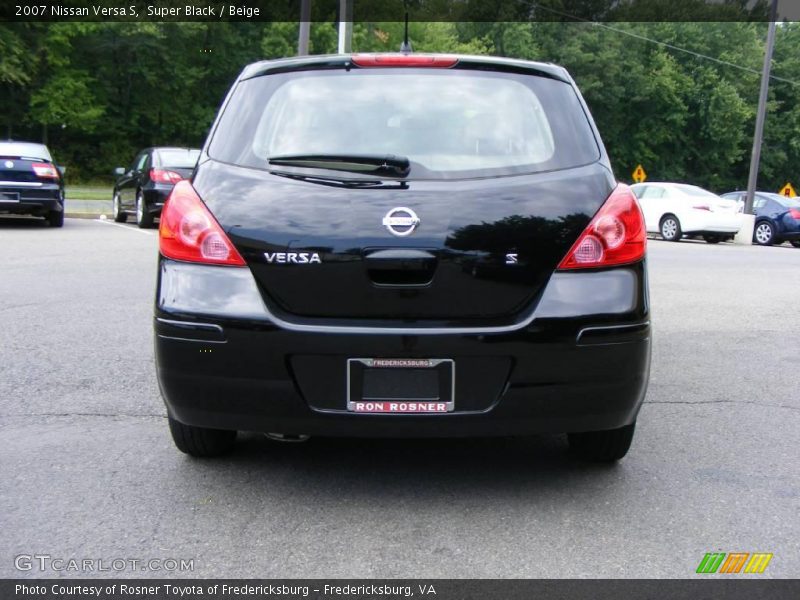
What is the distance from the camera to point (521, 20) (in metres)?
56.5

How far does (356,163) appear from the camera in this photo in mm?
3270

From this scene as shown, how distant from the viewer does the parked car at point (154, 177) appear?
16359 mm

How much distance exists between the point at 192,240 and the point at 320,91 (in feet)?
2.64

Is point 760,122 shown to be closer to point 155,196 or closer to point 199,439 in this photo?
point 155,196

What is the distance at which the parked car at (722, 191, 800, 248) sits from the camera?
23219mm

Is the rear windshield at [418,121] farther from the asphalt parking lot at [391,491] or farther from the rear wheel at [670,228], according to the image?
the rear wheel at [670,228]

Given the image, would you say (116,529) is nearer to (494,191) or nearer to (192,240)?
(192,240)

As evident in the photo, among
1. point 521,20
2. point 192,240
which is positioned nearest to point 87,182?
point 521,20

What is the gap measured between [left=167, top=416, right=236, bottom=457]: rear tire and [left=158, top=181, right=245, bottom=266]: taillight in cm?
76

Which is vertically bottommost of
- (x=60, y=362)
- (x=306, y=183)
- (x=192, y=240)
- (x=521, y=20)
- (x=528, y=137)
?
(x=60, y=362)

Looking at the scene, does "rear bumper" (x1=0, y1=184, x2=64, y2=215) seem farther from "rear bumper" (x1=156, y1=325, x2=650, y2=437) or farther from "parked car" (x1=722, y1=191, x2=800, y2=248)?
"parked car" (x1=722, y1=191, x2=800, y2=248)

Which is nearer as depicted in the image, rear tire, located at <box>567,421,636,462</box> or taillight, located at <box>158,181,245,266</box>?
taillight, located at <box>158,181,245,266</box>

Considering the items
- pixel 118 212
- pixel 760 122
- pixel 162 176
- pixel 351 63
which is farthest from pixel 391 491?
pixel 760 122
